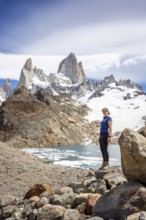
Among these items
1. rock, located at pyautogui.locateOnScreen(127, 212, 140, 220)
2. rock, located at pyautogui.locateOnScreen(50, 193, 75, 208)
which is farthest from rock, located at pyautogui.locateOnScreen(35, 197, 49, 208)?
rock, located at pyautogui.locateOnScreen(127, 212, 140, 220)

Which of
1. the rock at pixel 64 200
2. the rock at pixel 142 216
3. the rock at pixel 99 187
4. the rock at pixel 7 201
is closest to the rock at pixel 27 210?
the rock at pixel 64 200

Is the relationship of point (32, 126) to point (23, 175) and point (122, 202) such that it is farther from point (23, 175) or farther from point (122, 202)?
point (122, 202)

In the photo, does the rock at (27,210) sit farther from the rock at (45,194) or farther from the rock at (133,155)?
the rock at (133,155)

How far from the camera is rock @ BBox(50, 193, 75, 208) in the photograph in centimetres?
1315

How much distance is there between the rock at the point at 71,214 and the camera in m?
11.8

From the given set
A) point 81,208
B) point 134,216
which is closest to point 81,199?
point 81,208

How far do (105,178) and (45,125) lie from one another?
111 m

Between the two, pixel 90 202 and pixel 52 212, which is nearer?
pixel 52 212

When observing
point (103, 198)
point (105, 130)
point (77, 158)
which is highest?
point (105, 130)

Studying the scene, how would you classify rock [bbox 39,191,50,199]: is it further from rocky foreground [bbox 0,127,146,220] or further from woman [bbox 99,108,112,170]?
woman [bbox 99,108,112,170]

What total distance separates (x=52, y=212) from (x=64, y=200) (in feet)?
3.27

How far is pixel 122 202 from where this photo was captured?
11078mm

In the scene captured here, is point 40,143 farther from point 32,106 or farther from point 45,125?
point 32,106

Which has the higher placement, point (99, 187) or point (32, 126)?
point (32, 126)
